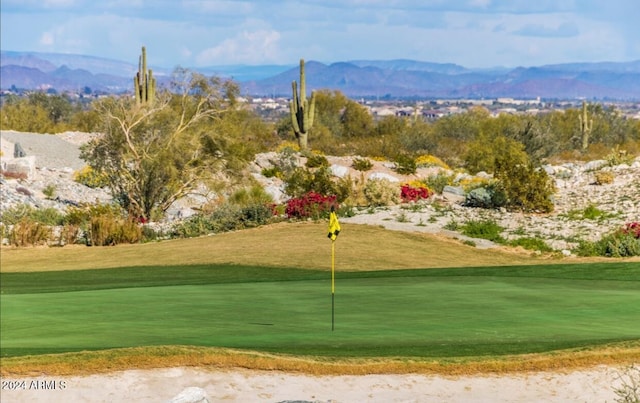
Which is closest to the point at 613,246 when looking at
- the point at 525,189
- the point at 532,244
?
the point at 532,244

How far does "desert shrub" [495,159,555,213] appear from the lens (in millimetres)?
29016

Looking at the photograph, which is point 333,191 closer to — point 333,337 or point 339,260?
point 339,260

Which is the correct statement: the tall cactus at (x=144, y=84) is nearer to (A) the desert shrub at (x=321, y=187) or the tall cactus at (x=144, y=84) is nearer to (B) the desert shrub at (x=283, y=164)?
(B) the desert shrub at (x=283, y=164)

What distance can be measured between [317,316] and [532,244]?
12667 millimetres

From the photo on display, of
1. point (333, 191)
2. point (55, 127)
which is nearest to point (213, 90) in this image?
point (333, 191)

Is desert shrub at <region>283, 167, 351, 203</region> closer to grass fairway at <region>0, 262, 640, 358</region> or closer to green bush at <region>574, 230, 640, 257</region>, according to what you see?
green bush at <region>574, 230, 640, 257</region>

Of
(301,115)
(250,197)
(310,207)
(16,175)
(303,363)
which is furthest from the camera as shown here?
(301,115)

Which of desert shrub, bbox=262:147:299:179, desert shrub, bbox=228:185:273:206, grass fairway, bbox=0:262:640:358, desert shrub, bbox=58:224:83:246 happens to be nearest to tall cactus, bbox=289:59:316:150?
desert shrub, bbox=262:147:299:179

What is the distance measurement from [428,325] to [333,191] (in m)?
18.8

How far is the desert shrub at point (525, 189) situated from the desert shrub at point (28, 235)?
13455mm

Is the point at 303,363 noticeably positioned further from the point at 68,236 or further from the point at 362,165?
the point at 362,165

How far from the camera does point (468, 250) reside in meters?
23.5

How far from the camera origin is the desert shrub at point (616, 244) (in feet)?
71.5

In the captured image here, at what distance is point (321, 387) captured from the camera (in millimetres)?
10000
